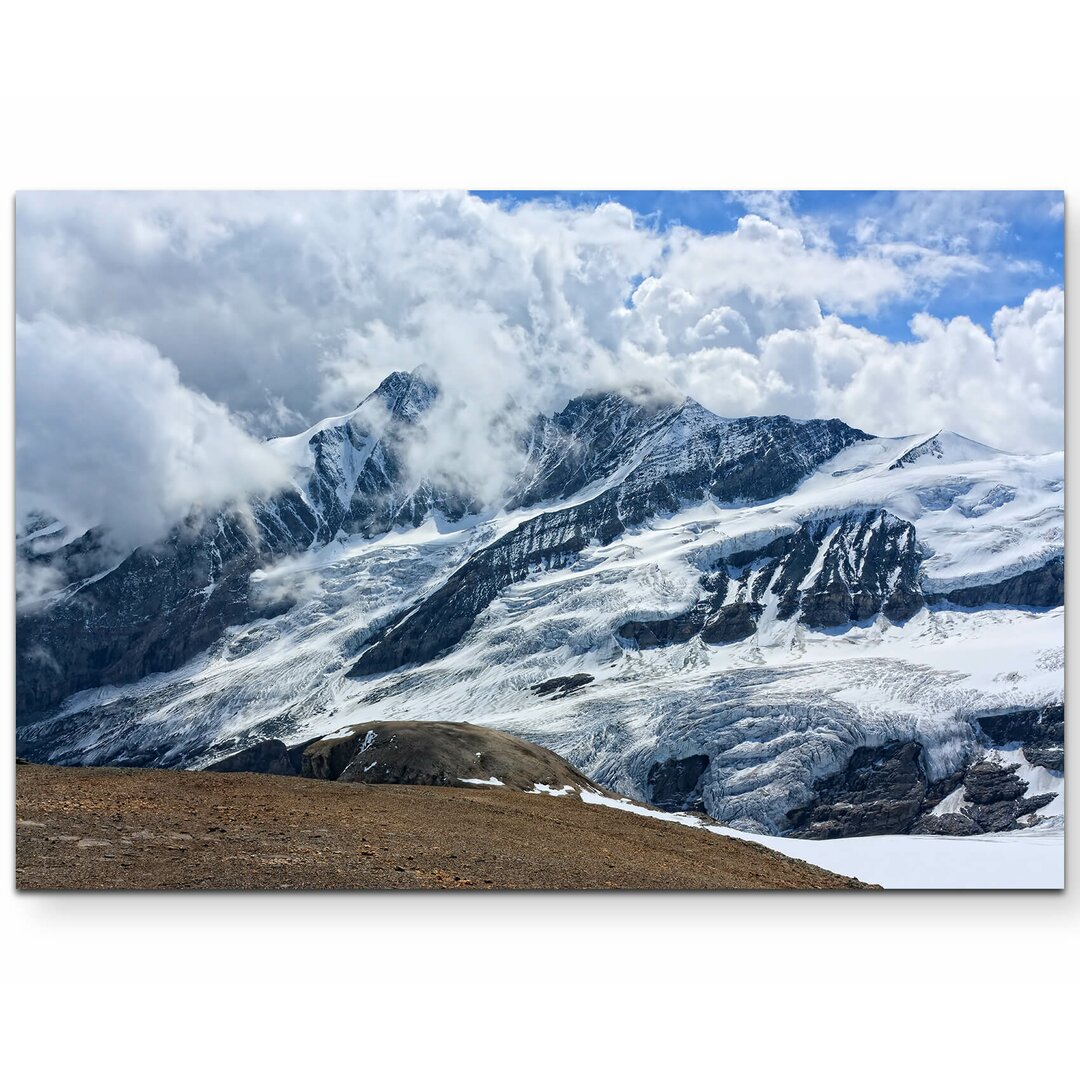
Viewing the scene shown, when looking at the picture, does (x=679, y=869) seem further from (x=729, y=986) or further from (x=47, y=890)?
(x=47, y=890)

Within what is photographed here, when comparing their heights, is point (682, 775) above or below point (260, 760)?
below

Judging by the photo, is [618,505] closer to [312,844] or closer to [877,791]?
[877,791]

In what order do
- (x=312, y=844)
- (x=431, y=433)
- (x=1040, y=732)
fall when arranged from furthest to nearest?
(x=431, y=433), (x=1040, y=732), (x=312, y=844)

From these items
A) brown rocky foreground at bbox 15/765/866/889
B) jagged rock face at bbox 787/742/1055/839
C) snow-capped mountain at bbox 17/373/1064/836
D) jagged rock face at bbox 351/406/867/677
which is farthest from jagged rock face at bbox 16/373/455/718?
jagged rock face at bbox 787/742/1055/839

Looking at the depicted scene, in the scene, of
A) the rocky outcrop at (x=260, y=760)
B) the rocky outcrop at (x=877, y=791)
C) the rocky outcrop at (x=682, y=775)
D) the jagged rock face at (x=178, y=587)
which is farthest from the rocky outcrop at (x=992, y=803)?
the rocky outcrop at (x=260, y=760)

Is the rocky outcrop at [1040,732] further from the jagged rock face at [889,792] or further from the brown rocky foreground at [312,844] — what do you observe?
the brown rocky foreground at [312,844]

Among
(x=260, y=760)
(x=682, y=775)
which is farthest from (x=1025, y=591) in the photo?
(x=682, y=775)
